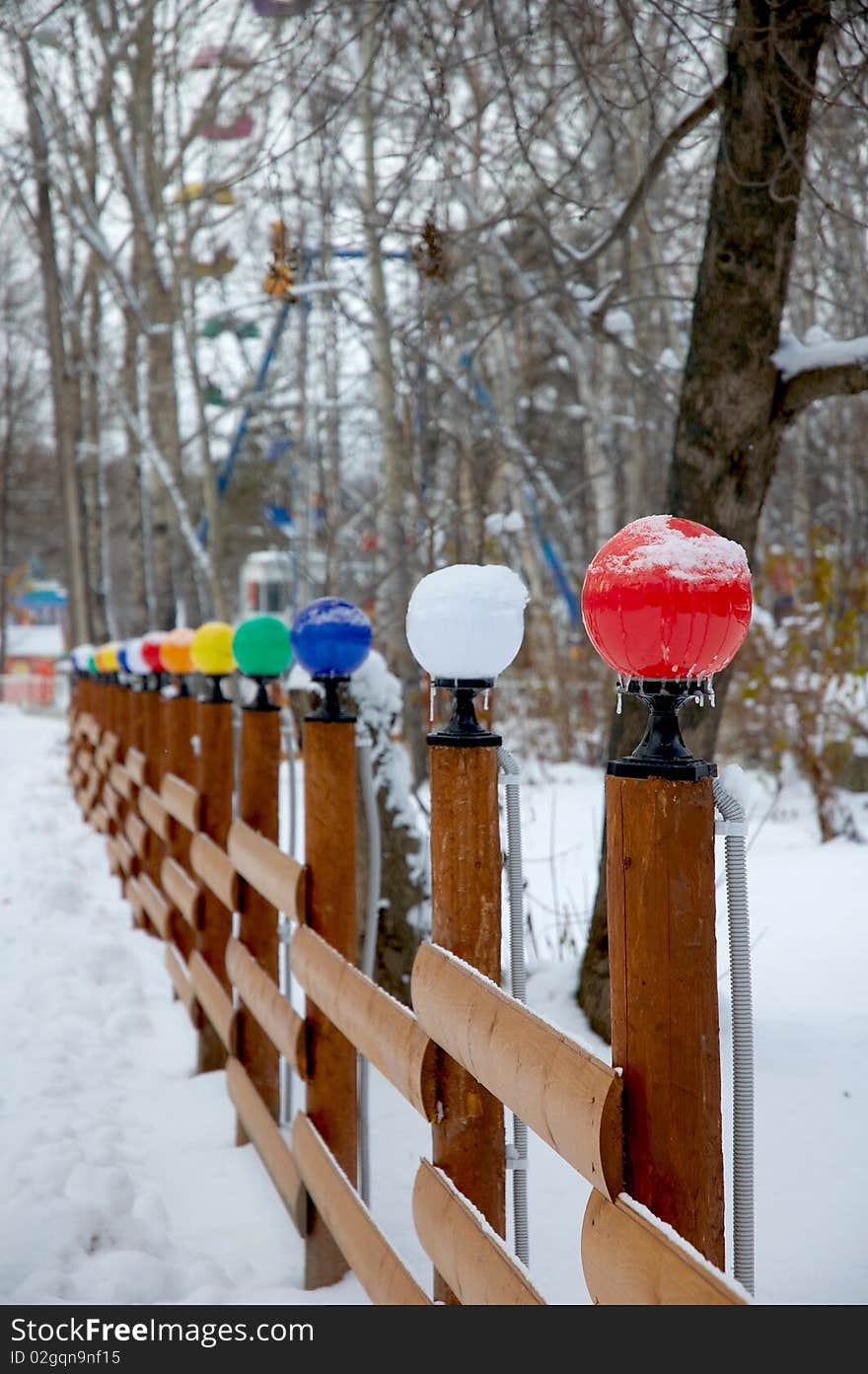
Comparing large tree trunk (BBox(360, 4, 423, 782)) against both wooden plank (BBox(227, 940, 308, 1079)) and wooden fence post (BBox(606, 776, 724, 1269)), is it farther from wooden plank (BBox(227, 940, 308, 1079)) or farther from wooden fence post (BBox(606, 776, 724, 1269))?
wooden fence post (BBox(606, 776, 724, 1269))

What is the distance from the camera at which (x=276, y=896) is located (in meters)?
2.94

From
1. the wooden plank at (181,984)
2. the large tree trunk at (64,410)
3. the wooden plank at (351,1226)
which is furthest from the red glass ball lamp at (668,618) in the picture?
the large tree trunk at (64,410)

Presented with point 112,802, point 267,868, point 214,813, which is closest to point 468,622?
point 267,868

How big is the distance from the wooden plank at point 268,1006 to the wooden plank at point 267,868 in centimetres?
23

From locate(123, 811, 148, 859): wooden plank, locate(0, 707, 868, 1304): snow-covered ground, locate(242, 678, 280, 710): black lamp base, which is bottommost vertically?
locate(0, 707, 868, 1304): snow-covered ground

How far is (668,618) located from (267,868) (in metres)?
1.99

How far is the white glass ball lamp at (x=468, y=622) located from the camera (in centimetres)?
182

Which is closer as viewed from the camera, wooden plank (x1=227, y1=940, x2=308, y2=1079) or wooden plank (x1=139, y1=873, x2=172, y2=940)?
wooden plank (x1=227, y1=940, x2=308, y2=1079)

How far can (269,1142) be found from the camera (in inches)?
123

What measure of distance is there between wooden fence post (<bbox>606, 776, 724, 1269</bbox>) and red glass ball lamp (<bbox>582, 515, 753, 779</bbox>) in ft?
0.14

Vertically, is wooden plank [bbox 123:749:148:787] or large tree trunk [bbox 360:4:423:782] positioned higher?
large tree trunk [bbox 360:4:423:782]

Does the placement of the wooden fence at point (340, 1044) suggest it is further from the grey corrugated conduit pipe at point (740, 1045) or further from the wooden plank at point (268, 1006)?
the grey corrugated conduit pipe at point (740, 1045)

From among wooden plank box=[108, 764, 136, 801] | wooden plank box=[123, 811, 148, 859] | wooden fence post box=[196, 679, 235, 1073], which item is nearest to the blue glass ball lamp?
wooden fence post box=[196, 679, 235, 1073]

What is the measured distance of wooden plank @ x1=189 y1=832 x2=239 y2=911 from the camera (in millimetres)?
3578
